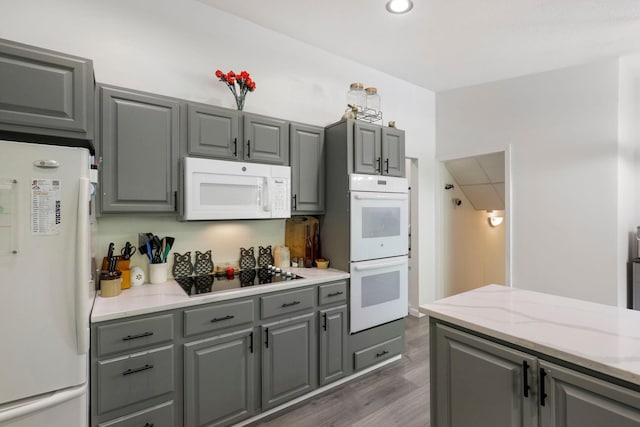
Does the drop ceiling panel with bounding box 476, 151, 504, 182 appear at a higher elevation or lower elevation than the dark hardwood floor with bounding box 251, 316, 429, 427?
higher

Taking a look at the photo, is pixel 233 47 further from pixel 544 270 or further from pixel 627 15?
pixel 544 270

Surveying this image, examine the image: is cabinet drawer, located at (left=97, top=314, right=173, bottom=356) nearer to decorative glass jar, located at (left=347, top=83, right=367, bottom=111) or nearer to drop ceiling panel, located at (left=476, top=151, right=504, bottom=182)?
decorative glass jar, located at (left=347, top=83, right=367, bottom=111)

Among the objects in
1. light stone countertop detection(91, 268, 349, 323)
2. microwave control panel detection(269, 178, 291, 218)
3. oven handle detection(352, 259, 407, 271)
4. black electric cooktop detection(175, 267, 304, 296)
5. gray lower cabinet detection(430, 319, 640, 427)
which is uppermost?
microwave control panel detection(269, 178, 291, 218)

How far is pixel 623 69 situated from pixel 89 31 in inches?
183

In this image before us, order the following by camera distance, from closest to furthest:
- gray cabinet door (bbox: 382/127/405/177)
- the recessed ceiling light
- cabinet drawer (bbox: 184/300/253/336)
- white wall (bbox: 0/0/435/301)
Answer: cabinet drawer (bbox: 184/300/253/336) < white wall (bbox: 0/0/435/301) < the recessed ceiling light < gray cabinet door (bbox: 382/127/405/177)

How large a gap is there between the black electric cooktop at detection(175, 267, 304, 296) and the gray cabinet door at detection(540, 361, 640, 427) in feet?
5.17

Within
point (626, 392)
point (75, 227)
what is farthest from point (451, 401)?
point (75, 227)

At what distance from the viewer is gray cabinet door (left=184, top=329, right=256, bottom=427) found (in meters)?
1.84

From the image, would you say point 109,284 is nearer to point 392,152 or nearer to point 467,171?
point 392,152

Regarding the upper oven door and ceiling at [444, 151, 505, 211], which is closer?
the upper oven door

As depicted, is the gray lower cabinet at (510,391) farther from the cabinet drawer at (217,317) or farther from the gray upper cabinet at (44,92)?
the gray upper cabinet at (44,92)

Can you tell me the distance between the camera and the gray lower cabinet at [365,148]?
8.56 feet

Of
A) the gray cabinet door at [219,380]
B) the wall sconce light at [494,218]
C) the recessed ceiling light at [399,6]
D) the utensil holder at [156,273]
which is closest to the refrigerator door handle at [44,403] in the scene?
the gray cabinet door at [219,380]

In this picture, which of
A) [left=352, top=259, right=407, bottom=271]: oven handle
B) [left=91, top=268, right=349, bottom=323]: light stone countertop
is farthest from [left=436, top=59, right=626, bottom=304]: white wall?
[left=91, top=268, right=349, bottom=323]: light stone countertop
